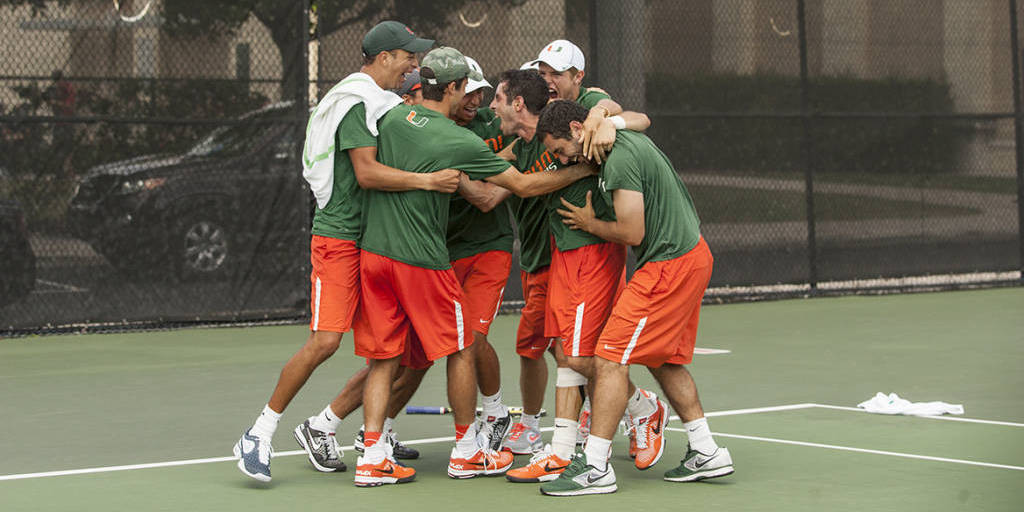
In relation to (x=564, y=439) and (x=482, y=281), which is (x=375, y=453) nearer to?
(x=564, y=439)

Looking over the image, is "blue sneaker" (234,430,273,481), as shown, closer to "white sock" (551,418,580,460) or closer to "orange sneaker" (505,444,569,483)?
"orange sneaker" (505,444,569,483)

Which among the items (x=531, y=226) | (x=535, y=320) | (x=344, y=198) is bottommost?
(x=535, y=320)

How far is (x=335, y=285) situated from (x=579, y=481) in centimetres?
135

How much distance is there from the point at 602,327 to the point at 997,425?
2.44 m

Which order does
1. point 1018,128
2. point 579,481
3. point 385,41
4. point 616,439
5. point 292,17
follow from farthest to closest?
point 1018,128, point 292,17, point 616,439, point 385,41, point 579,481

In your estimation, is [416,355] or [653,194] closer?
[653,194]

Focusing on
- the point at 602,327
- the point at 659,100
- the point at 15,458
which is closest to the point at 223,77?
the point at 659,100

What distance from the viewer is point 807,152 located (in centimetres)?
1502

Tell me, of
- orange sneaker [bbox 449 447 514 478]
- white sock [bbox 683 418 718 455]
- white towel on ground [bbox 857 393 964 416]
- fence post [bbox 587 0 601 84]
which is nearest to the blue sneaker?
orange sneaker [bbox 449 447 514 478]

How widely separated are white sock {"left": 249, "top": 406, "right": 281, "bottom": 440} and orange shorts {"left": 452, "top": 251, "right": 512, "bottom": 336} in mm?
1047

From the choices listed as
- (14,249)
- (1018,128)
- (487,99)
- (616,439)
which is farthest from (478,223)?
(1018,128)

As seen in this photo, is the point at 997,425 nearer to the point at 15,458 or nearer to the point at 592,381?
the point at 592,381

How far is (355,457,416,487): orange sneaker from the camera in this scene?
6.50 metres

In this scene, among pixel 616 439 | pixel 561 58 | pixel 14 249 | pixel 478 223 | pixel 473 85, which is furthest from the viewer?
pixel 14 249
